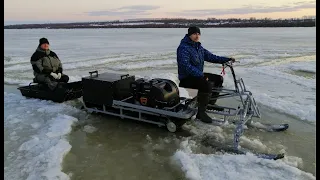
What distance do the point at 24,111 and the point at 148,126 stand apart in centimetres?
236

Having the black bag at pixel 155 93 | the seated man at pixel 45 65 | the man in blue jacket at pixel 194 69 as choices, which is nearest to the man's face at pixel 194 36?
the man in blue jacket at pixel 194 69

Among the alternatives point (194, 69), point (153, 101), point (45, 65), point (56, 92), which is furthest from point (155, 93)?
point (45, 65)

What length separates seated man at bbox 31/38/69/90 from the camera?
6125 millimetres

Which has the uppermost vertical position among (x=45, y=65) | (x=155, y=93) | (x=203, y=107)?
(x=45, y=65)

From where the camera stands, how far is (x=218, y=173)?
3.48m

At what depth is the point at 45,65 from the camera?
6238 millimetres

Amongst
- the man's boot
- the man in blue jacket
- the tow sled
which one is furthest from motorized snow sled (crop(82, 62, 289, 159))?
the man in blue jacket

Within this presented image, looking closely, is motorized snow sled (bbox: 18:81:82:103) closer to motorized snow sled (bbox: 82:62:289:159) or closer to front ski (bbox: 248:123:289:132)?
motorized snow sled (bbox: 82:62:289:159)

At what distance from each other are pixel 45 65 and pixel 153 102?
8.82ft

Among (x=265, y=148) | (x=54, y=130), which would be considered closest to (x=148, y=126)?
(x=54, y=130)

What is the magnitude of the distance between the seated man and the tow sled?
4.15ft

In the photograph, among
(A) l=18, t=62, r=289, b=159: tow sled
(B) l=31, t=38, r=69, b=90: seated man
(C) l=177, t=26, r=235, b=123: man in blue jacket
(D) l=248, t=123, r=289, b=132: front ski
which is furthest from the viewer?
(B) l=31, t=38, r=69, b=90: seated man

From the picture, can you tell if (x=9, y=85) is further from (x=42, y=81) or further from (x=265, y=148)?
(x=265, y=148)

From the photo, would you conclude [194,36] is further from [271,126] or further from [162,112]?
[271,126]
